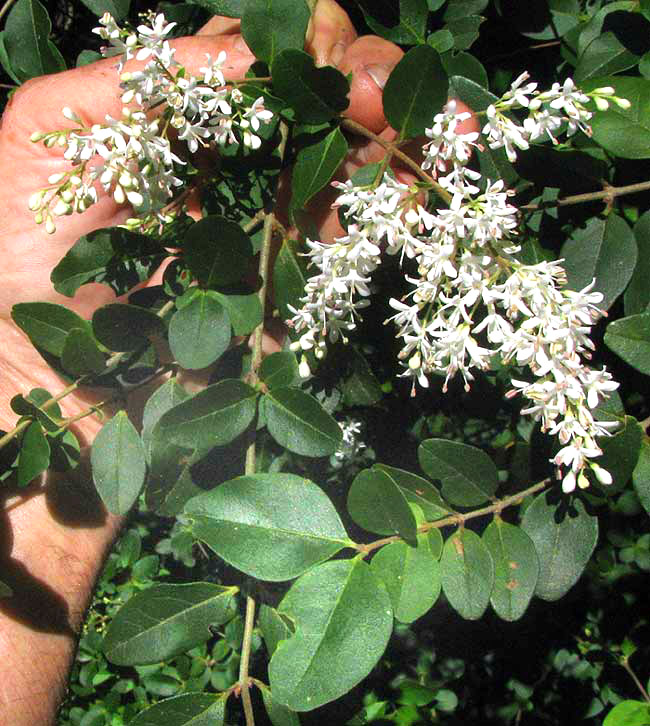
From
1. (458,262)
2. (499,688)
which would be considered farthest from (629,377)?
(499,688)

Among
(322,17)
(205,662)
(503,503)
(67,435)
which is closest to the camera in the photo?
(503,503)

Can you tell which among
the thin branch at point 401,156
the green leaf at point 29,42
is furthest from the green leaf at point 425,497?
the green leaf at point 29,42

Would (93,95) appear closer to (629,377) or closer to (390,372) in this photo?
(390,372)

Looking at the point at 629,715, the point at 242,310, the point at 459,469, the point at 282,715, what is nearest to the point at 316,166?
the point at 242,310

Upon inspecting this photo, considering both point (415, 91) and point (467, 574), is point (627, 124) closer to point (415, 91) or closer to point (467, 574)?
point (415, 91)

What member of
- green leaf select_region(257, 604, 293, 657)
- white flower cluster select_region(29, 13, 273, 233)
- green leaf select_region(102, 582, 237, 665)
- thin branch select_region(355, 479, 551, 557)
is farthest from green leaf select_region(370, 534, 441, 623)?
white flower cluster select_region(29, 13, 273, 233)
